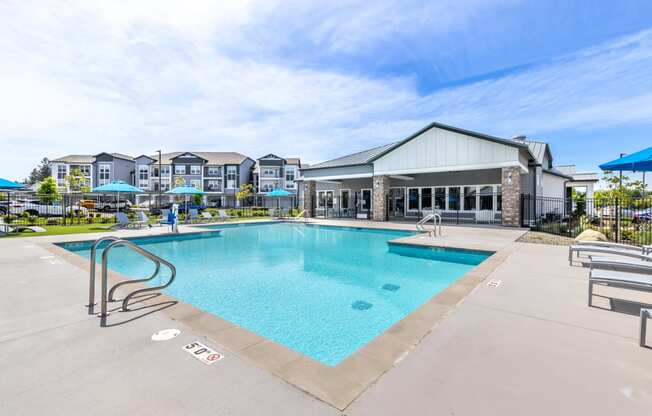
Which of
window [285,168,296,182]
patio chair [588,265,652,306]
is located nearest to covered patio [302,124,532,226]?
patio chair [588,265,652,306]

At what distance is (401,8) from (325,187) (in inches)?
778

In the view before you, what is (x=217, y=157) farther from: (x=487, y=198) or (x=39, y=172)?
(x=39, y=172)

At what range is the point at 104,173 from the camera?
49812mm

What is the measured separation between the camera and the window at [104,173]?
49656mm

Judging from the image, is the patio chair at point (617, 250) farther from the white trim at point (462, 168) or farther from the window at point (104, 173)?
the window at point (104, 173)

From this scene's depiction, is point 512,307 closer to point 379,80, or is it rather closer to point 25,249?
point 25,249

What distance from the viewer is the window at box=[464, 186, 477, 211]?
2049 centimetres

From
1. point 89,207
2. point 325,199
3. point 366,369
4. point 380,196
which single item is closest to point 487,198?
point 380,196

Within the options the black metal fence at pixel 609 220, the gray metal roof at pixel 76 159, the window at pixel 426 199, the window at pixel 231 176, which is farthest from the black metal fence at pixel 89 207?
the black metal fence at pixel 609 220

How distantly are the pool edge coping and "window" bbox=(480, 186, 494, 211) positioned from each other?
17876mm

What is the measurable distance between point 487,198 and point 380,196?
24.0 feet

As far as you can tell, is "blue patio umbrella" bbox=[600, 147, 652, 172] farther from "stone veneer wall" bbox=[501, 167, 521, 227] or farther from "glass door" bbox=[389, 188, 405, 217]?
"glass door" bbox=[389, 188, 405, 217]

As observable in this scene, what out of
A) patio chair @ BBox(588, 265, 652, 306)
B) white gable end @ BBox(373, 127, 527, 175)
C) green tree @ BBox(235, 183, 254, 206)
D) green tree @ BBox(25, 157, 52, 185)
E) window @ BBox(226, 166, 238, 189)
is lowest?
patio chair @ BBox(588, 265, 652, 306)

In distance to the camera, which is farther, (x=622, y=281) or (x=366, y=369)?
(x=622, y=281)
